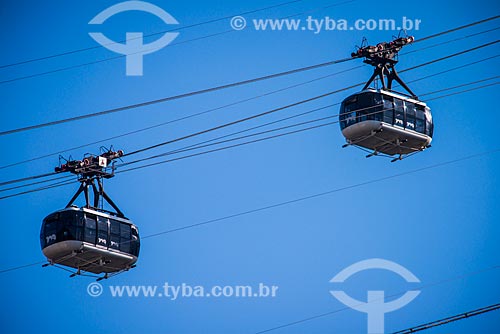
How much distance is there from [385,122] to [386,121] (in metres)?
0.09

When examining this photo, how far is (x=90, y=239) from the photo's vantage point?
6147cm

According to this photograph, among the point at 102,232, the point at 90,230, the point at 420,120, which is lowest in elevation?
the point at 90,230

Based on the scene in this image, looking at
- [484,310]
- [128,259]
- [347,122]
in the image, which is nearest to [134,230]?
[128,259]

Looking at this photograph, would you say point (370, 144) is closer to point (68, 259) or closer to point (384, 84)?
point (384, 84)

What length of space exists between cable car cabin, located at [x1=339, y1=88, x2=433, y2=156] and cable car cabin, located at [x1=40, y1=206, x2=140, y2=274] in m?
12.0

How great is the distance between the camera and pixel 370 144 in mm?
58781

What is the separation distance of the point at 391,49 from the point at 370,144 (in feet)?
16.9

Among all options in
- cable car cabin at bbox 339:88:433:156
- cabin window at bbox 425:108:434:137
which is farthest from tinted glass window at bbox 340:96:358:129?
cabin window at bbox 425:108:434:137

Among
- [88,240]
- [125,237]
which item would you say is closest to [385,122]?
[125,237]

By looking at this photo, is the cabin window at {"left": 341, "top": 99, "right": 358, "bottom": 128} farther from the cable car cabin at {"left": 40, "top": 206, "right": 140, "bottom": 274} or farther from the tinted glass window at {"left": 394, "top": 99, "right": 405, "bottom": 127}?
the cable car cabin at {"left": 40, "top": 206, "right": 140, "bottom": 274}

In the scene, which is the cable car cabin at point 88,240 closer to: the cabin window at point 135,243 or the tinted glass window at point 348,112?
the cabin window at point 135,243

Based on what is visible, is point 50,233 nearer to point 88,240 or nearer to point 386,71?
point 88,240

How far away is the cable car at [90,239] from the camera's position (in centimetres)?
6141

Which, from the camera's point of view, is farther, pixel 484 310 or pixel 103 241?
pixel 103 241
